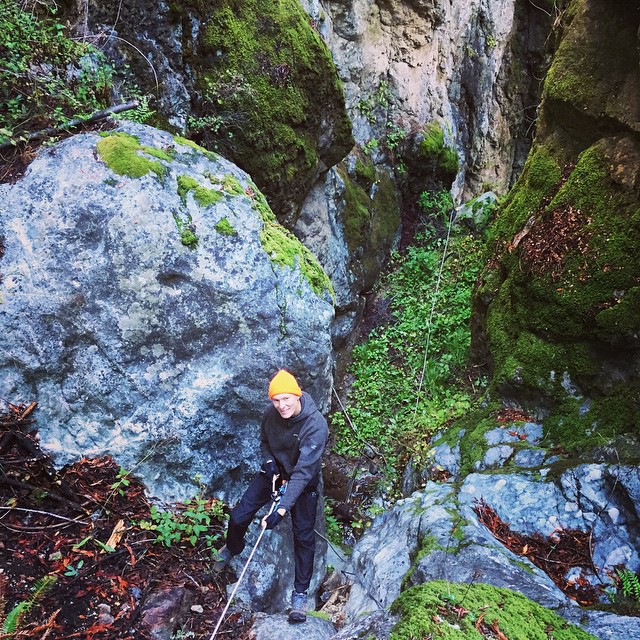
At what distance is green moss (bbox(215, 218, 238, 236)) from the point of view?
15.3 ft

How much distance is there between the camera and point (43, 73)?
4777 millimetres

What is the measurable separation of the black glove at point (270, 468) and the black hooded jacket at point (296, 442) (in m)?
0.04

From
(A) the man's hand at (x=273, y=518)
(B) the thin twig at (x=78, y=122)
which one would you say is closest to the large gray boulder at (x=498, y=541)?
(A) the man's hand at (x=273, y=518)

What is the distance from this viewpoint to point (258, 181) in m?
6.67

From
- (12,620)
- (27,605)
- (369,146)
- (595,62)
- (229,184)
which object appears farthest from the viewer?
(369,146)

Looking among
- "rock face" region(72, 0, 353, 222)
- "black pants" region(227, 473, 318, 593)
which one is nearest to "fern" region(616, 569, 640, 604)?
"black pants" region(227, 473, 318, 593)

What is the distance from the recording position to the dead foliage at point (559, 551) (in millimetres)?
3682

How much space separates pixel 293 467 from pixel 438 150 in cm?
896

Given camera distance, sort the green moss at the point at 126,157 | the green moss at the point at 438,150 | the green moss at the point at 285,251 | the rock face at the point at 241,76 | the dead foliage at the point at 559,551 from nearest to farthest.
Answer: the dead foliage at the point at 559,551 → the green moss at the point at 126,157 → the green moss at the point at 285,251 → the rock face at the point at 241,76 → the green moss at the point at 438,150

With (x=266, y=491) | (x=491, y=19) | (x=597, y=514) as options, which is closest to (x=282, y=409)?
(x=266, y=491)

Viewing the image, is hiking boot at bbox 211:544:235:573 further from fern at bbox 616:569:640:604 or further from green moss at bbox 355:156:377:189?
green moss at bbox 355:156:377:189

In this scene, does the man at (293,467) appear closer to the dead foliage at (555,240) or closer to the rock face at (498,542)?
the rock face at (498,542)

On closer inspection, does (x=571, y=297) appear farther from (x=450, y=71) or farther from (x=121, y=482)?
(x=450, y=71)

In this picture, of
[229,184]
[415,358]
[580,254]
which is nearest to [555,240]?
[580,254]
